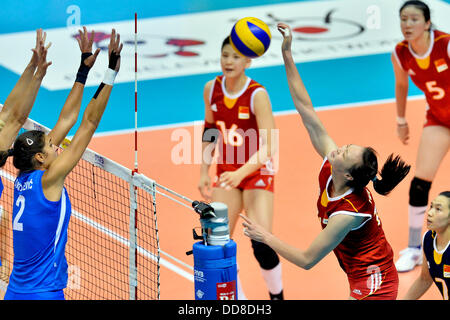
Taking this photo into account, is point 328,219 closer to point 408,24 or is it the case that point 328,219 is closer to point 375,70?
point 408,24

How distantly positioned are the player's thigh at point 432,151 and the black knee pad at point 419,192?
6 cm

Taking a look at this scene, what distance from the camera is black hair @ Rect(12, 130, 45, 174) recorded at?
5387mm

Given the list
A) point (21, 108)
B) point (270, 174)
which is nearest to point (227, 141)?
point (270, 174)

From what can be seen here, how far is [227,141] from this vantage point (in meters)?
7.68

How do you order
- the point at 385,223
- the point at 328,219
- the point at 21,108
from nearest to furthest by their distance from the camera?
the point at 328,219 < the point at 21,108 < the point at 385,223

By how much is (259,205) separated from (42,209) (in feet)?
8.71

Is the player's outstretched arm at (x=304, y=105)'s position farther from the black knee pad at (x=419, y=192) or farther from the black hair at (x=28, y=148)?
the black knee pad at (x=419, y=192)

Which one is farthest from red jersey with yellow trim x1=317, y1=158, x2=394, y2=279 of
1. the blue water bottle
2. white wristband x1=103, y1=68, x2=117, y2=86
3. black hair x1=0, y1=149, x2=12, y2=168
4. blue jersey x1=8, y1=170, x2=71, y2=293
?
black hair x1=0, y1=149, x2=12, y2=168

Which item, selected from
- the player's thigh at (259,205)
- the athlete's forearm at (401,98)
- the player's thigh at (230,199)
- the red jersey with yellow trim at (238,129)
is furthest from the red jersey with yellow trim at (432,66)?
the player's thigh at (230,199)

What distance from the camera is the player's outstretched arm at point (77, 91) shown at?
19.4 feet

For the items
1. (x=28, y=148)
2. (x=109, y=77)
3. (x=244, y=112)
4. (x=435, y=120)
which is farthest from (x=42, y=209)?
A: (x=435, y=120)

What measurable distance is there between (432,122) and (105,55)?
6.67 meters
